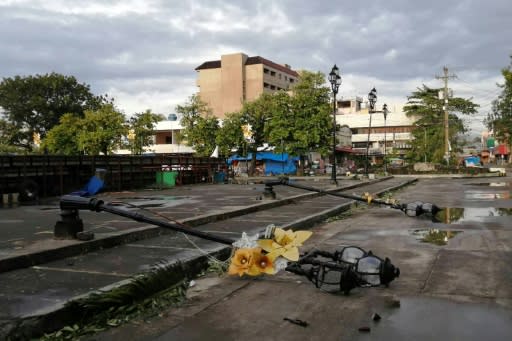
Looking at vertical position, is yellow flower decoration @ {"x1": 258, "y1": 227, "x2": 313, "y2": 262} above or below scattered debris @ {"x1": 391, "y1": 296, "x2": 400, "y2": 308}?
above

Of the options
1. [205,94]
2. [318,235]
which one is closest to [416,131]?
[205,94]

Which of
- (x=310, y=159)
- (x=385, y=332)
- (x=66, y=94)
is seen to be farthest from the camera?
(x=66, y=94)

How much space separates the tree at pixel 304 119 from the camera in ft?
160

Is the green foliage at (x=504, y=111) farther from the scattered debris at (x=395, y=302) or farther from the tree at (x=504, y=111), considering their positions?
the scattered debris at (x=395, y=302)

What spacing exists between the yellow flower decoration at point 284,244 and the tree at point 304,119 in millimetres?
44481

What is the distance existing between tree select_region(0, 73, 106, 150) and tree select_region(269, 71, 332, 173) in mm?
30097

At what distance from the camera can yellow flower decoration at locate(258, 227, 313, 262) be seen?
4078 mm

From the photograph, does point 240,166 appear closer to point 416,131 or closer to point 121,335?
point 416,131

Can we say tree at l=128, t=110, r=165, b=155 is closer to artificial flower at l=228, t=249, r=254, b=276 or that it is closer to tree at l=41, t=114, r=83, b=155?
tree at l=41, t=114, r=83, b=155

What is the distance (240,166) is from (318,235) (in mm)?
48810

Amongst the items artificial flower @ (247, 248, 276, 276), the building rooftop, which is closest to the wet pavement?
artificial flower @ (247, 248, 276, 276)

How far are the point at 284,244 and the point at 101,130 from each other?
51157 mm

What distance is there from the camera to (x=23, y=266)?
20.5ft

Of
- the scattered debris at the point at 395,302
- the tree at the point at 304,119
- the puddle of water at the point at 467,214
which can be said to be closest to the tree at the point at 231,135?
the tree at the point at 304,119
